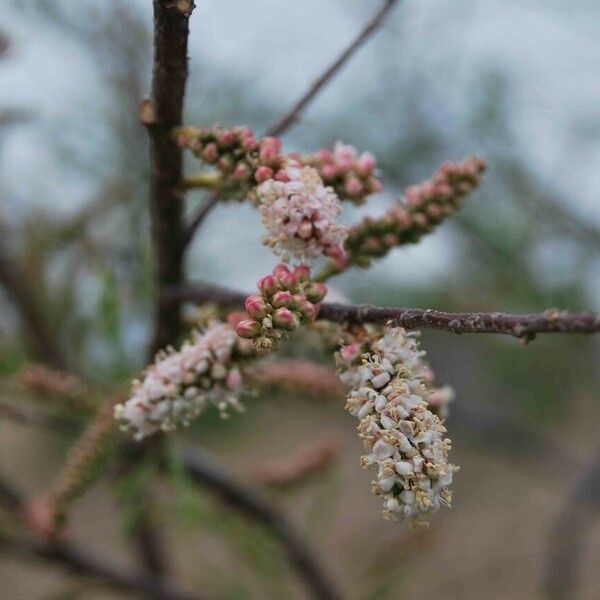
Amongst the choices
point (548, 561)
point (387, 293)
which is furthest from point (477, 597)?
point (387, 293)

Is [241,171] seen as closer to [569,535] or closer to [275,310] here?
[275,310]

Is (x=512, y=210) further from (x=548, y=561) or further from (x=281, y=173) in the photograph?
(x=281, y=173)

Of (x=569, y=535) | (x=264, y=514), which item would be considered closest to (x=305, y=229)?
(x=264, y=514)

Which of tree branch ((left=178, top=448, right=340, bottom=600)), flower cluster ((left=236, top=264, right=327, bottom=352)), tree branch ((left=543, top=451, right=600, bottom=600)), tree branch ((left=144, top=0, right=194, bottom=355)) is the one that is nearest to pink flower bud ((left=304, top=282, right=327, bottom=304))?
flower cluster ((left=236, top=264, right=327, bottom=352))

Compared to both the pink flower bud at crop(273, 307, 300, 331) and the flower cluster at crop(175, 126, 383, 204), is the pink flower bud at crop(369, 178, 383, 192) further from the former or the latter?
the pink flower bud at crop(273, 307, 300, 331)

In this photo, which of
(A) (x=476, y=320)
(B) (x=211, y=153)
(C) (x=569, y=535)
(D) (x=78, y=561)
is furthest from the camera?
(C) (x=569, y=535)

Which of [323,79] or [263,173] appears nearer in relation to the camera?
[263,173]

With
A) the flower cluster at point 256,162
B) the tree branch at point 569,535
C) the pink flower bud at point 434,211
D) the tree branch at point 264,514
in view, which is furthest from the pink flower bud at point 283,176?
the tree branch at point 569,535

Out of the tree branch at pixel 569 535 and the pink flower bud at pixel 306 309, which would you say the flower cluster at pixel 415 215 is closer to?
the pink flower bud at pixel 306 309
